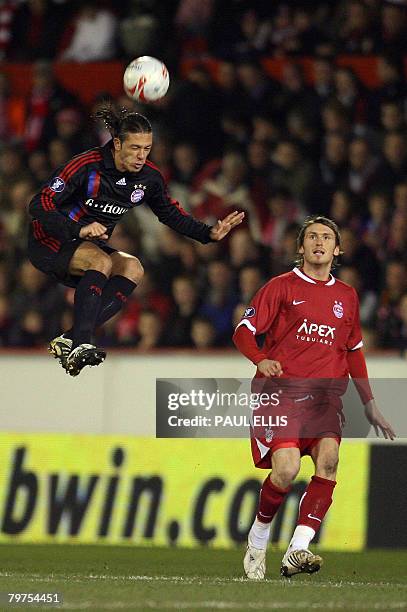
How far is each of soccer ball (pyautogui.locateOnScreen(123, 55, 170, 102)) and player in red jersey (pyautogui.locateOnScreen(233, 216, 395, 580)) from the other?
3.78 ft

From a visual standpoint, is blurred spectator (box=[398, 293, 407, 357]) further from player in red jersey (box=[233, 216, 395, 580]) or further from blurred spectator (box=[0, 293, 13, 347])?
blurred spectator (box=[0, 293, 13, 347])

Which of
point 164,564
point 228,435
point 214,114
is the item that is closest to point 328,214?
point 214,114

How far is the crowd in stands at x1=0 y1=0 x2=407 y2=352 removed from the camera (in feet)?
38.0

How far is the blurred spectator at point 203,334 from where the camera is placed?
11312 millimetres

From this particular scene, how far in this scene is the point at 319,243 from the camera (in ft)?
27.2

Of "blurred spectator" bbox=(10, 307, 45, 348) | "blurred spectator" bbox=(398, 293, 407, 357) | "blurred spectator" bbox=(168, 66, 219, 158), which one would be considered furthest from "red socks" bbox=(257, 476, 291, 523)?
"blurred spectator" bbox=(168, 66, 219, 158)

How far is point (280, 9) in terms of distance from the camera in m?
13.7

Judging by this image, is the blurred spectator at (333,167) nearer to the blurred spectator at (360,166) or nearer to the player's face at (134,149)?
the blurred spectator at (360,166)

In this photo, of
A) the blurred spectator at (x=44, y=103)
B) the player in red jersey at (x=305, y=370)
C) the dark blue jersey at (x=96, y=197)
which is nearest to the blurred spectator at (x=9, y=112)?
the blurred spectator at (x=44, y=103)

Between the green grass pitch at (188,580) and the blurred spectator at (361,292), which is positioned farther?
the blurred spectator at (361,292)

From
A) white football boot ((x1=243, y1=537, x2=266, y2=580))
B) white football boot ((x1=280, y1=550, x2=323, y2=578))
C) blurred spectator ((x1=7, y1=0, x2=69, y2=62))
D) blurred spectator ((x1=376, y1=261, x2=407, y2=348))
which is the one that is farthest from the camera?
blurred spectator ((x1=7, y1=0, x2=69, y2=62))

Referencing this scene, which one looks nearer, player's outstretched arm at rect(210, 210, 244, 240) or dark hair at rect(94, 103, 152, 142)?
dark hair at rect(94, 103, 152, 142)

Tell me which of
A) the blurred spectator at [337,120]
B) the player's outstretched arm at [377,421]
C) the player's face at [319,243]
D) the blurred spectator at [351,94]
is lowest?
the player's outstretched arm at [377,421]

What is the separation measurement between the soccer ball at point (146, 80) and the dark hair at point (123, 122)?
22 centimetres
